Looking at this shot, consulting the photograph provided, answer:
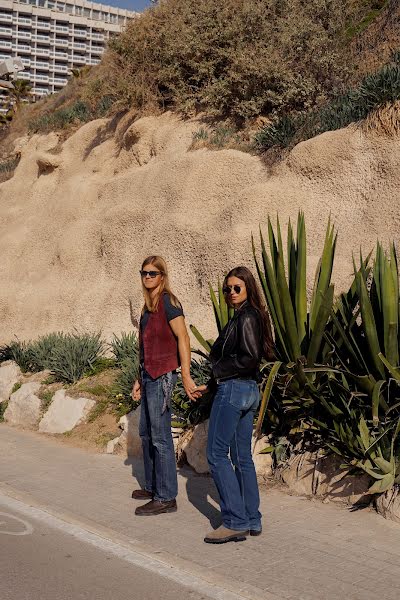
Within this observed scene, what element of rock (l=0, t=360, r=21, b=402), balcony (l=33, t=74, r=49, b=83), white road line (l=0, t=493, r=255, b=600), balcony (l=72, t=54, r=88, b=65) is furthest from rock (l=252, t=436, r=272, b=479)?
balcony (l=72, t=54, r=88, b=65)

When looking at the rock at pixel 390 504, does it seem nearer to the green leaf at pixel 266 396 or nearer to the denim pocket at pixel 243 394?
the green leaf at pixel 266 396

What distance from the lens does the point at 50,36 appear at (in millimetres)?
100750

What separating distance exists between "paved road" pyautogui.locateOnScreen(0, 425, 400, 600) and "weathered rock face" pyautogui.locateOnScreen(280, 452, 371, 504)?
0.14 m

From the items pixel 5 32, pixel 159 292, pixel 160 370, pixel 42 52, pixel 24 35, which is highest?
pixel 24 35

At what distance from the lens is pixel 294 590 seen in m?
3.96

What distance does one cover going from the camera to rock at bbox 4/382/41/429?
8.70 metres

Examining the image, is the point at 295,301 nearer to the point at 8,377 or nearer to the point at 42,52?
the point at 8,377

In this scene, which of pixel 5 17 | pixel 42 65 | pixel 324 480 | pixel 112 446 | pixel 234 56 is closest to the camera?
pixel 324 480

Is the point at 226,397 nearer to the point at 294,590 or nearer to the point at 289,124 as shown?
the point at 294,590

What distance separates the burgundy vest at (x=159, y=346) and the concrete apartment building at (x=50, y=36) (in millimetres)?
96576

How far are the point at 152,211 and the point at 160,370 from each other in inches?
247

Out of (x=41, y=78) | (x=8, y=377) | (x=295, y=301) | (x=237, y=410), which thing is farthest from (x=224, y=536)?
(x=41, y=78)

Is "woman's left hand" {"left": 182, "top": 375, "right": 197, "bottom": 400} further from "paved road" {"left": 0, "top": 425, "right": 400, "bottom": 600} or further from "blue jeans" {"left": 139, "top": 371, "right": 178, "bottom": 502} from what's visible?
"paved road" {"left": 0, "top": 425, "right": 400, "bottom": 600}

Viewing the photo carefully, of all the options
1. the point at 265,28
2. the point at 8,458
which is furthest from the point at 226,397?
the point at 265,28
